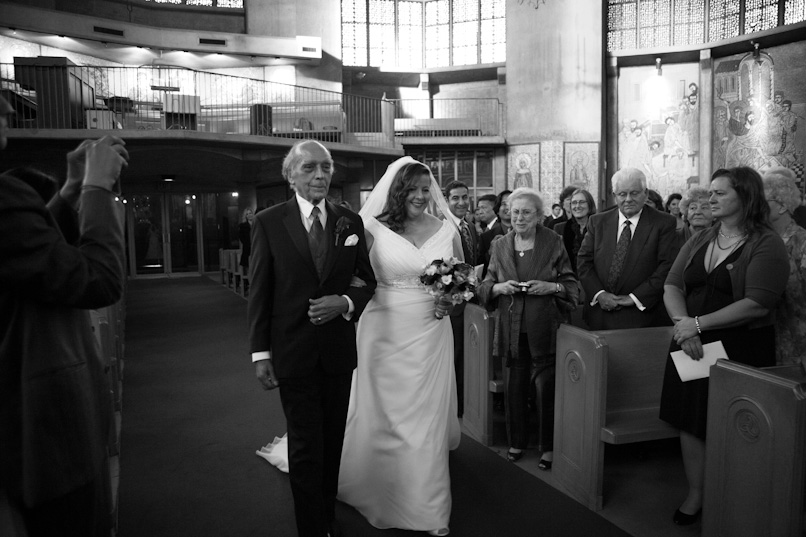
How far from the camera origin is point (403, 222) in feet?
12.1

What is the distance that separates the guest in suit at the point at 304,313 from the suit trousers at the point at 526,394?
1.63 m

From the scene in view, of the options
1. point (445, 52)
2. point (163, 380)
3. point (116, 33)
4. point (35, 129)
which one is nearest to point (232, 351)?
point (163, 380)

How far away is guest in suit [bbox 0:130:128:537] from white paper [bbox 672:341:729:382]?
2.68m

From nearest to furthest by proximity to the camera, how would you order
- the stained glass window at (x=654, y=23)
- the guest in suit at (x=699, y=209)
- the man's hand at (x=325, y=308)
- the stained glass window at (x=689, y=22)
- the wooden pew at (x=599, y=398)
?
the man's hand at (x=325, y=308)
the wooden pew at (x=599, y=398)
the guest in suit at (x=699, y=209)
the stained glass window at (x=689, y=22)
the stained glass window at (x=654, y=23)

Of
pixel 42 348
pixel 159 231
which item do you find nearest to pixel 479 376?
pixel 42 348

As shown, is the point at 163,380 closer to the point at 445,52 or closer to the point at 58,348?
the point at 58,348

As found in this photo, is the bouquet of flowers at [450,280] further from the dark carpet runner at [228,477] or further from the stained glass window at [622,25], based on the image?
the stained glass window at [622,25]

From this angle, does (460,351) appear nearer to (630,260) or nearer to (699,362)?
(630,260)

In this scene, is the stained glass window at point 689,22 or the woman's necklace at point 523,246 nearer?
the woman's necklace at point 523,246

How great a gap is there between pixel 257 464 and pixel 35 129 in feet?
39.9

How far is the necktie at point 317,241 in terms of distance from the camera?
9.80ft

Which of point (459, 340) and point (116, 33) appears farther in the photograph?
point (116, 33)


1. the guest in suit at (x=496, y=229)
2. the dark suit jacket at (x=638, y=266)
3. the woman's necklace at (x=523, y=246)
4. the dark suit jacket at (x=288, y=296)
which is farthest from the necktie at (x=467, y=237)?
the dark suit jacket at (x=288, y=296)

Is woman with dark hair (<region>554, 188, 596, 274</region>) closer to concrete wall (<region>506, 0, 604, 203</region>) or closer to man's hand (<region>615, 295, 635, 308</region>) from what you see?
man's hand (<region>615, 295, 635, 308</region>)
